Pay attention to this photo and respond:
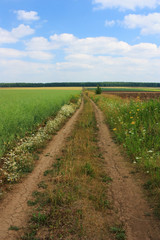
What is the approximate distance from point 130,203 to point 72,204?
1362 millimetres

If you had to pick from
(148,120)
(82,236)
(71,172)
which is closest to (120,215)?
Result: (82,236)

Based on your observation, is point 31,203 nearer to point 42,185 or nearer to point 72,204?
point 42,185

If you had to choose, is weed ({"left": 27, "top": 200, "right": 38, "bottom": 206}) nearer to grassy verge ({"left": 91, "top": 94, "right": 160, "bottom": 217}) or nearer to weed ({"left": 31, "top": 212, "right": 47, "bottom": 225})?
weed ({"left": 31, "top": 212, "right": 47, "bottom": 225})

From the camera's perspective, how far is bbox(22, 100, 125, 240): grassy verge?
348cm

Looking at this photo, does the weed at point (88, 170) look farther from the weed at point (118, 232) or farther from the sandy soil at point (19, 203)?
the weed at point (118, 232)

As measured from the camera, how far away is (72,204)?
4.29 m

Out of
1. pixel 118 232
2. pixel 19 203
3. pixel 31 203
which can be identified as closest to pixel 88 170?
pixel 31 203

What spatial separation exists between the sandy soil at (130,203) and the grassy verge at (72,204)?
24cm

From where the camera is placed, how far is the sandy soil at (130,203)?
3.54 metres

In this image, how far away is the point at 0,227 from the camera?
12.3 feet

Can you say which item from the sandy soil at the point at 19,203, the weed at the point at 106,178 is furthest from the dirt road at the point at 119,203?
the weed at the point at 106,178

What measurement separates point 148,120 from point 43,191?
7.06 meters

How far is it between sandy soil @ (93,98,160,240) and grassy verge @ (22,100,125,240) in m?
0.24

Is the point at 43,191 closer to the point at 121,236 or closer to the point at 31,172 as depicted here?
the point at 31,172
